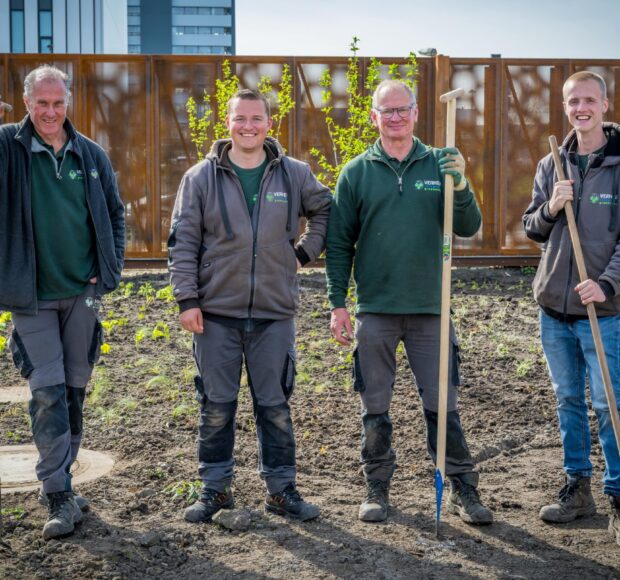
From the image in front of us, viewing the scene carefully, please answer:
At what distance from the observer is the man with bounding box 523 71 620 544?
15.9ft

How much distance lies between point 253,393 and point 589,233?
1.85 metres

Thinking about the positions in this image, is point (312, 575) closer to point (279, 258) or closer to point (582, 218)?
point (279, 258)

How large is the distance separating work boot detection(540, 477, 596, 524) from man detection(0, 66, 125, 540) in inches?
91.9

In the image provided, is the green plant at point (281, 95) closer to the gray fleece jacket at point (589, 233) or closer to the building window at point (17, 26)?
the gray fleece jacket at point (589, 233)

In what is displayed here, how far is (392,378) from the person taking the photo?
16.8 ft

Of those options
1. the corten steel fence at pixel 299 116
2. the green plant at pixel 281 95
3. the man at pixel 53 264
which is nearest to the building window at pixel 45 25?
the corten steel fence at pixel 299 116

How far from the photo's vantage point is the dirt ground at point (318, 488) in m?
4.45

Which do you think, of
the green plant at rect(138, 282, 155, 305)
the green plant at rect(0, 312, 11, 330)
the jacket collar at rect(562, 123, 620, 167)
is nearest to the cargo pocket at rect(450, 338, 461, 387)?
the jacket collar at rect(562, 123, 620, 167)

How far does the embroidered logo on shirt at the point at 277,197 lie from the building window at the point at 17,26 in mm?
25854

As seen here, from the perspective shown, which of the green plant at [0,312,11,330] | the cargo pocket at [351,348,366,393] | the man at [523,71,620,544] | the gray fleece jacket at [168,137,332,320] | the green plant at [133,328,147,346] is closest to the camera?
the man at [523,71,620,544]

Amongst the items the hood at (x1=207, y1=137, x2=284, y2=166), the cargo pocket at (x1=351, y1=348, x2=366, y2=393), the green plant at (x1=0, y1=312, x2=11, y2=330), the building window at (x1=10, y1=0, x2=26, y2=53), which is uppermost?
the building window at (x1=10, y1=0, x2=26, y2=53)

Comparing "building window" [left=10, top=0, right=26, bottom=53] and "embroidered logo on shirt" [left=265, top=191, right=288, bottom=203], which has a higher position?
"building window" [left=10, top=0, right=26, bottom=53]

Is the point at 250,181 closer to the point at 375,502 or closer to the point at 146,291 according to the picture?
the point at 375,502

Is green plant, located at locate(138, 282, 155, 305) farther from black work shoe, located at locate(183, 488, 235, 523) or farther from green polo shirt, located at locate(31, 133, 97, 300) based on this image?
black work shoe, located at locate(183, 488, 235, 523)
